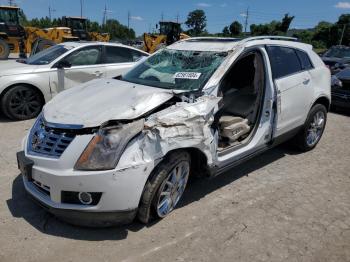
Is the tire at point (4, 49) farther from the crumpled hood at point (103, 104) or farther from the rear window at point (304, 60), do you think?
the rear window at point (304, 60)

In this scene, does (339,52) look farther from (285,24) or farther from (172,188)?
(285,24)

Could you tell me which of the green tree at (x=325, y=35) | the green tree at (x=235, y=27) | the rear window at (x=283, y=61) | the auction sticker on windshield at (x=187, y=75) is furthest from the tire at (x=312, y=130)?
the green tree at (x=235, y=27)

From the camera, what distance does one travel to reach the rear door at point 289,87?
438 cm

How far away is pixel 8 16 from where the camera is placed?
18.8 meters

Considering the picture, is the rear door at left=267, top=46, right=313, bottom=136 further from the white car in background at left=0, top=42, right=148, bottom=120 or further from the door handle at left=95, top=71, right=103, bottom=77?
the door handle at left=95, top=71, right=103, bottom=77

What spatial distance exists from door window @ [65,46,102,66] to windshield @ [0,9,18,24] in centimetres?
1430

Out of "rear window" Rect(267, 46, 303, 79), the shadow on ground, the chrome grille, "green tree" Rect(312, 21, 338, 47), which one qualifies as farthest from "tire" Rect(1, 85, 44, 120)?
"green tree" Rect(312, 21, 338, 47)

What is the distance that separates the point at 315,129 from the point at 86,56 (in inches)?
187

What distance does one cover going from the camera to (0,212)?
11.0 ft

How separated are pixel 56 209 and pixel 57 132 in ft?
2.19

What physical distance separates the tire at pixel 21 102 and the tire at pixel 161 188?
14.4 feet

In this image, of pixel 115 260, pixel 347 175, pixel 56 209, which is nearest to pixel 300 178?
pixel 347 175

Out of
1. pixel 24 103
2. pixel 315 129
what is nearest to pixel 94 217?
pixel 315 129

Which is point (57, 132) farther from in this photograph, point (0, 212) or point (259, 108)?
point (259, 108)
